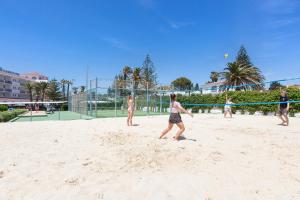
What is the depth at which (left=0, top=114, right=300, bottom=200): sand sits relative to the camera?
386 cm

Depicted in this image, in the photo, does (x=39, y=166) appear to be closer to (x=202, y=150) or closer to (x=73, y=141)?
(x=73, y=141)

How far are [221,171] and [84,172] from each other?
2588 mm

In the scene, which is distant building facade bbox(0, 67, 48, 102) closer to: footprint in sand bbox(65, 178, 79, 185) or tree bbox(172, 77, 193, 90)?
tree bbox(172, 77, 193, 90)

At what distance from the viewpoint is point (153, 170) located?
15.6 ft

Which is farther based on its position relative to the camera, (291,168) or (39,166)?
(39,166)

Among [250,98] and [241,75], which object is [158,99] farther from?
[241,75]

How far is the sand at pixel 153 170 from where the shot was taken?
3863 mm

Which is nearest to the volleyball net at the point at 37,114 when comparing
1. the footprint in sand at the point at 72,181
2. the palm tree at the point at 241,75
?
the footprint in sand at the point at 72,181

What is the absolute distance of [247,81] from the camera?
1741 inches

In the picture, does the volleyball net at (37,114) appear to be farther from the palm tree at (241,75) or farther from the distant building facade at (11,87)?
the distant building facade at (11,87)

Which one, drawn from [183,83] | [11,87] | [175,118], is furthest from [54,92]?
[175,118]

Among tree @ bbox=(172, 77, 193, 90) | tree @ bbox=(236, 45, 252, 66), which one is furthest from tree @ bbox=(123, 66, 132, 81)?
tree @ bbox=(172, 77, 193, 90)

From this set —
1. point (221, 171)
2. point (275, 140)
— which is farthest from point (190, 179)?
point (275, 140)

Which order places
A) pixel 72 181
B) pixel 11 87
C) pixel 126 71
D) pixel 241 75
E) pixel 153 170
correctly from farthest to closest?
pixel 11 87 < pixel 126 71 < pixel 241 75 < pixel 153 170 < pixel 72 181
